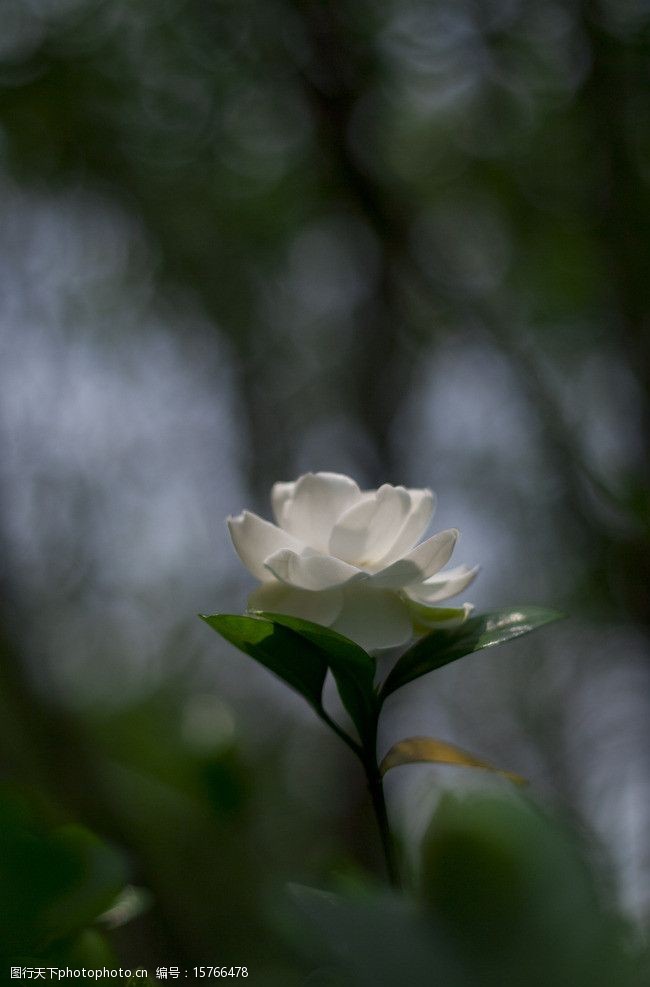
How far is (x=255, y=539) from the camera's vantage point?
60 cm

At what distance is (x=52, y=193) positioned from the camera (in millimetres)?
3979

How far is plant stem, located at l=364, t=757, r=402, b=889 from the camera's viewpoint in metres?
0.44

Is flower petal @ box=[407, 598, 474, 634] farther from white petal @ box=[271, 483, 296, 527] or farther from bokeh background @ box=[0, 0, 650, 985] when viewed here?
bokeh background @ box=[0, 0, 650, 985]

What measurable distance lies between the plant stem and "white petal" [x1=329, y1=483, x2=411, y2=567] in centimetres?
17

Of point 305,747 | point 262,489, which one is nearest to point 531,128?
point 262,489

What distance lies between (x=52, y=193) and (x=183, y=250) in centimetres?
65

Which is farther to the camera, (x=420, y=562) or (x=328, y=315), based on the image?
(x=328, y=315)

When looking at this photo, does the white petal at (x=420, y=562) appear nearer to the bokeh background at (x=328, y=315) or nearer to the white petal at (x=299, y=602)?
the white petal at (x=299, y=602)

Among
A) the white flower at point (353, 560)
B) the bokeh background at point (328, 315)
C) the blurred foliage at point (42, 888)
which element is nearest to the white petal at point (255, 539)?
the white flower at point (353, 560)

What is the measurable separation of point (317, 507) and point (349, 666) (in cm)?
15

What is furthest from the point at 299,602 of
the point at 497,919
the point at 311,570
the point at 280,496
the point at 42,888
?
the point at 497,919

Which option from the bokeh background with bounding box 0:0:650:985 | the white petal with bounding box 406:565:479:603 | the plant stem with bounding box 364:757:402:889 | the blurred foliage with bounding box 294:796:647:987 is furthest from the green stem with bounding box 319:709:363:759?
the bokeh background with bounding box 0:0:650:985

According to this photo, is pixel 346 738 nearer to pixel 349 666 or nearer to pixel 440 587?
pixel 349 666

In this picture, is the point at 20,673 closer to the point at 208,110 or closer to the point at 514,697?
the point at 208,110
